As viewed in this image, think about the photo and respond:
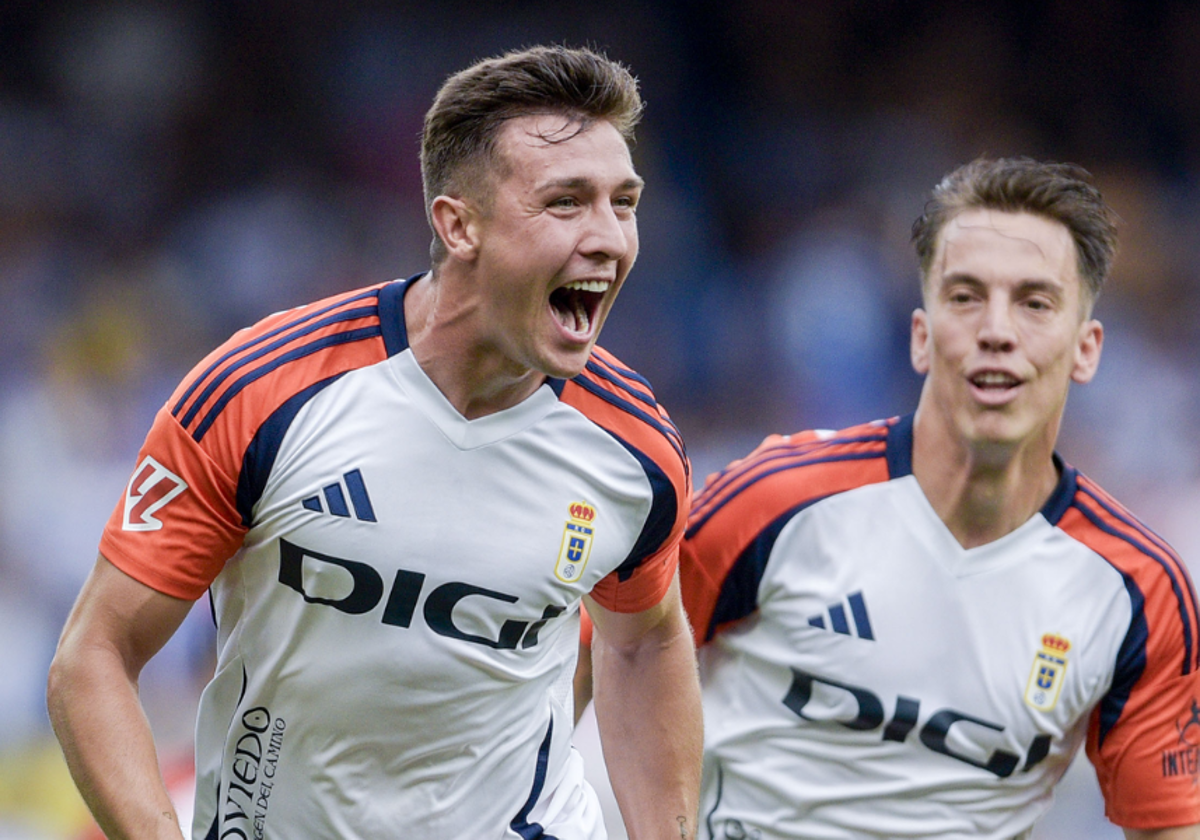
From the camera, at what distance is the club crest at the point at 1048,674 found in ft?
12.0

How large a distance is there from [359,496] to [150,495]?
1.29ft

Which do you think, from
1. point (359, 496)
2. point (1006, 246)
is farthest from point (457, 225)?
point (1006, 246)

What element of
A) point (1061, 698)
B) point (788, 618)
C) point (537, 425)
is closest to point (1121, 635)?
point (1061, 698)

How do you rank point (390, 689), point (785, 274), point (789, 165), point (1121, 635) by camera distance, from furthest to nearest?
point (789, 165) < point (785, 274) < point (1121, 635) < point (390, 689)

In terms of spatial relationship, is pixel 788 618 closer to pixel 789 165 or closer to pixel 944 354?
pixel 944 354

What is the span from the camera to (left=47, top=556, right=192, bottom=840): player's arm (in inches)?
105

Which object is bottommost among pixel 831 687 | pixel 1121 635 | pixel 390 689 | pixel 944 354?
pixel 390 689

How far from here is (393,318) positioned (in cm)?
306

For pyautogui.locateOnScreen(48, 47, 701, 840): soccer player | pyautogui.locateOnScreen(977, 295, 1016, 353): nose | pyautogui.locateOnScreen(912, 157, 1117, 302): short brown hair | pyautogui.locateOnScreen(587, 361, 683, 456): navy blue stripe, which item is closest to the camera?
pyautogui.locateOnScreen(48, 47, 701, 840): soccer player

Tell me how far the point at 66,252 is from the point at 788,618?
24.0 ft

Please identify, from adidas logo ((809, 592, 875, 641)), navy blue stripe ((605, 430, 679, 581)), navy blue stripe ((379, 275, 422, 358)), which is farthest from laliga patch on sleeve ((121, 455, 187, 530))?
adidas logo ((809, 592, 875, 641))

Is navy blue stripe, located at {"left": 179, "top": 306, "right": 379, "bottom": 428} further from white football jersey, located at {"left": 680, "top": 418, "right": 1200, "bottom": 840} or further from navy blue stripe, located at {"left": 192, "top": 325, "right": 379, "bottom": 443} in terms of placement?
white football jersey, located at {"left": 680, "top": 418, "right": 1200, "bottom": 840}

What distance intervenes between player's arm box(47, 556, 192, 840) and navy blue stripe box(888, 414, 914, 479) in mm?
1907

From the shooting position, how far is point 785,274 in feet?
34.0
